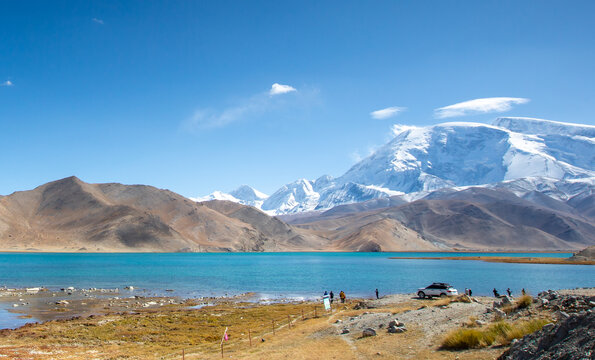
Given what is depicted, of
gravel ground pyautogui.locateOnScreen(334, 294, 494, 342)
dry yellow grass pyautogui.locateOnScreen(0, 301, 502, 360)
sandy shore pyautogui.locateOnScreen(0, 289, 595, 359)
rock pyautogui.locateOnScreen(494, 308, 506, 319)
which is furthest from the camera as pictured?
gravel ground pyautogui.locateOnScreen(334, 294, 494, 342)

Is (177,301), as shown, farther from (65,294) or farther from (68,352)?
(68,352)

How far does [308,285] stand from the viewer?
81.3 meters

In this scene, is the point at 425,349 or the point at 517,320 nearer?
the point at 425,349

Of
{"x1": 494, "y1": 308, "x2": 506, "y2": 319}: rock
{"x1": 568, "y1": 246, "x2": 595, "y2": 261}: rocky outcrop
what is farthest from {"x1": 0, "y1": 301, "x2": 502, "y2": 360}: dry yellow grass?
{"x1": 568, "y1": 246, "x2": 595, "y2": 261}: rocky outcrop

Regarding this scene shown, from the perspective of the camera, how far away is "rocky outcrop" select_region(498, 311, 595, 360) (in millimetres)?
10992

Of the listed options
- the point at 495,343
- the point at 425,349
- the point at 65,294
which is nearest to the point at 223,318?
the point at 425,349

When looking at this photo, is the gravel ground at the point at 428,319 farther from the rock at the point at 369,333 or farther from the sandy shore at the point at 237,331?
the rock at the point at 369,333

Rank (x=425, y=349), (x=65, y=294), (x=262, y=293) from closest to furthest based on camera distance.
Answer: (x=425, y=349)
(x=65, y=294)
(x=262, y=293)

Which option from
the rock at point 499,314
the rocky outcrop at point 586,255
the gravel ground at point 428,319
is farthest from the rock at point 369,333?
the rocky outcrop at point 586,255

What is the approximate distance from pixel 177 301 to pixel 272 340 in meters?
31.5

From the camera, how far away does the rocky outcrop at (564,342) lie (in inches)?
433

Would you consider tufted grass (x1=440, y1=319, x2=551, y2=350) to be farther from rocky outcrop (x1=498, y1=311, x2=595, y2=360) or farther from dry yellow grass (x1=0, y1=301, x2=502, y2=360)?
rocky outcrop (x1=498, y1=311, x2=595, y2=360)

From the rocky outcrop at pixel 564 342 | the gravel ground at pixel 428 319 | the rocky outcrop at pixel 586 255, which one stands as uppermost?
the rocky outcrop at pixel 564 342

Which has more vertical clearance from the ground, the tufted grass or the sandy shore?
the tufted grass
